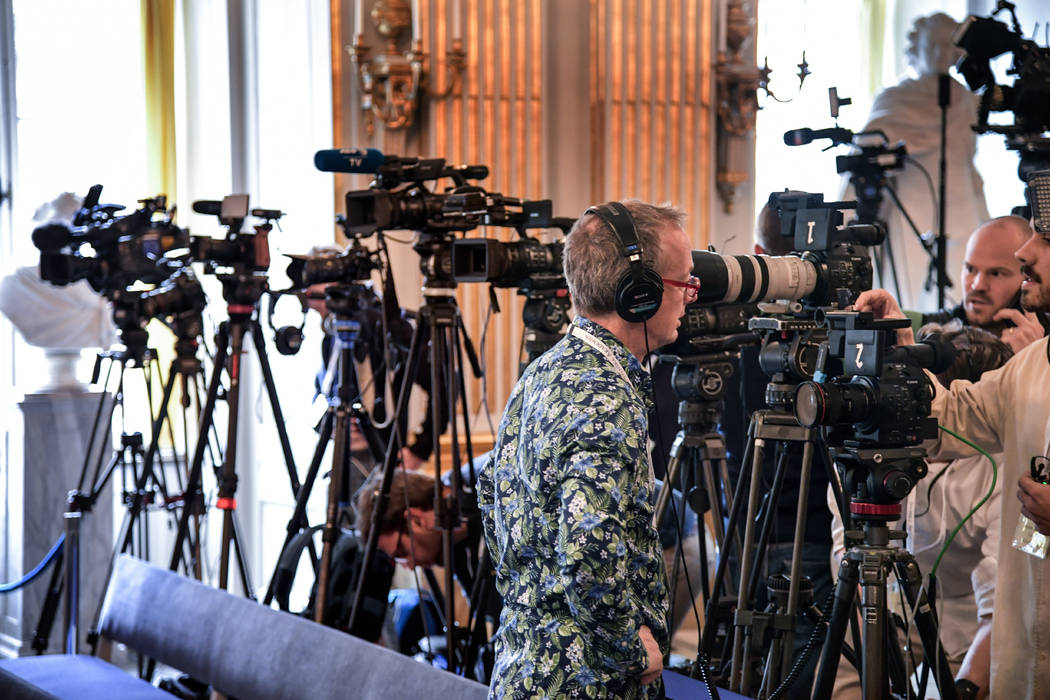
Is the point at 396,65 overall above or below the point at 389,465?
above

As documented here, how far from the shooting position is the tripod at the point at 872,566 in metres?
1.92

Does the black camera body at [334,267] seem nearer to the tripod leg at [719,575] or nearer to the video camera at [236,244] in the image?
the video camera at [236,244]

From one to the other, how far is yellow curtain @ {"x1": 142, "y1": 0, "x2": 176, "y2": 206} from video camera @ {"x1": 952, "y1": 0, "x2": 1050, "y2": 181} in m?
3.84

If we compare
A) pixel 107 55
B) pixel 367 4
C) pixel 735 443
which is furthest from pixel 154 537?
pixel 735 443

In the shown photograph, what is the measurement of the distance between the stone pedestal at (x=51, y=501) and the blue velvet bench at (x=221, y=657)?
59.3 inches

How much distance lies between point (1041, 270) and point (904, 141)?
3337mm

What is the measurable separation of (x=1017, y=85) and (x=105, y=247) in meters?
2.85

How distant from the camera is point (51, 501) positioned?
4758 millimetres

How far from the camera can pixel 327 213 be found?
4910 mm

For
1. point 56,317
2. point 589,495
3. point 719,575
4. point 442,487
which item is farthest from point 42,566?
point 589,495

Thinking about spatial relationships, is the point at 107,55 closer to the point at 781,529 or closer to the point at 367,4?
the point at 367,4

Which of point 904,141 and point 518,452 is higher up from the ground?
point 904,141

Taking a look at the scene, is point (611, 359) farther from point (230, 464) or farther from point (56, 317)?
point (56, 317)

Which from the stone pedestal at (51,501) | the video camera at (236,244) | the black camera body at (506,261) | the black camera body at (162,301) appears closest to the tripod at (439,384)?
the black camera body at (506,261)
